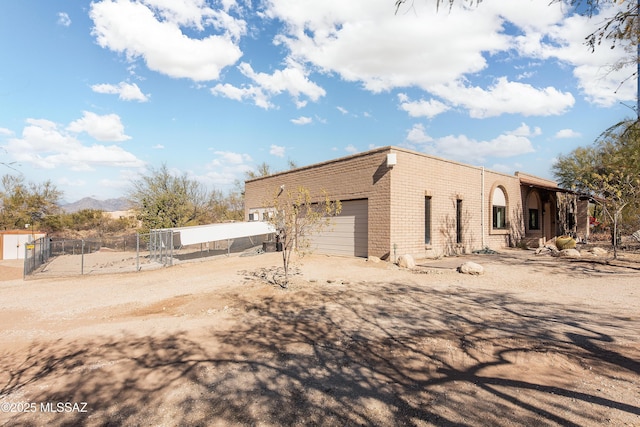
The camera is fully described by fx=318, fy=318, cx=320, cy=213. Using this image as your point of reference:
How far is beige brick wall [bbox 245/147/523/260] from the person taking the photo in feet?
43.0

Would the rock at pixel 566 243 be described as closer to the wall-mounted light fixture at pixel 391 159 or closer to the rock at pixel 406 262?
the rock at pixel 406 262

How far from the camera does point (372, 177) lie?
13.7m

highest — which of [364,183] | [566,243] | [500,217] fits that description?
[364,183]

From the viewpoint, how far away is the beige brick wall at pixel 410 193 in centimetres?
1309

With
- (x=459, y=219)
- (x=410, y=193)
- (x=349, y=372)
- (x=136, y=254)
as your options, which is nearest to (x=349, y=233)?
(x=410, y=193)

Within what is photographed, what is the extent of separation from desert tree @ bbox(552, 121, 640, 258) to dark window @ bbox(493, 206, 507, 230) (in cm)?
366

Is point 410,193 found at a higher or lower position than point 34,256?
higher

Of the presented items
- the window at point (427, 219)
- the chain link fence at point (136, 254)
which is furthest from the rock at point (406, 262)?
the chain link fence at point (136, 254)

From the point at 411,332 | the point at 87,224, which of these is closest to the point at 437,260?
the point at 411,332

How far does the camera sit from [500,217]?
1906cm

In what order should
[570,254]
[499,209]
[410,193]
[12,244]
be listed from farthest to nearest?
[12,244] → [499,209] → [570,254] → [410,193]

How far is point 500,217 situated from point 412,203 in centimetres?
866

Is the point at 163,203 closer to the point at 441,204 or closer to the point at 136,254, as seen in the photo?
the point at 136,254

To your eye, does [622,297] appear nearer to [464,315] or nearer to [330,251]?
[464,315]
